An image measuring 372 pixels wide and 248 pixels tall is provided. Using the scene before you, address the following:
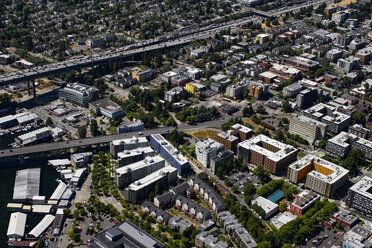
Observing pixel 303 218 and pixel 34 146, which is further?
pixel 34 146

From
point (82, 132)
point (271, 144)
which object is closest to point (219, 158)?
point (271, 144)

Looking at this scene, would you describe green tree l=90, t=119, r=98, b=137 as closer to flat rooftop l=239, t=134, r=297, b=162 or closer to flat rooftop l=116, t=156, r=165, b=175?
flat rooftop l=116, t=156, r=165, b=175

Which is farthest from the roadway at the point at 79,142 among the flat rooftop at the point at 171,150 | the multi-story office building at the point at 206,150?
the multi-story office building at the point at 206,150

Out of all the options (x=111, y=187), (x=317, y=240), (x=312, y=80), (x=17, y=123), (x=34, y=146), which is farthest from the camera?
(x=312, y=80)

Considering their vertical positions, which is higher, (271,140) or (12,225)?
(271,140)

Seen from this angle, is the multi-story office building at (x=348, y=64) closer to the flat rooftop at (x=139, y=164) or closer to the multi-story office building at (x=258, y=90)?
the multi-story office building at (x=258, y=90)

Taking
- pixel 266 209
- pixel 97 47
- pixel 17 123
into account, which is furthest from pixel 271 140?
pixel 97 47

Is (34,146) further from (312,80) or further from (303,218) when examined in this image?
(312,80)
